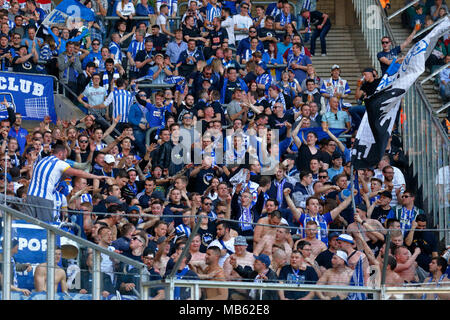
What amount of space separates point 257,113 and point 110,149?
2595mm

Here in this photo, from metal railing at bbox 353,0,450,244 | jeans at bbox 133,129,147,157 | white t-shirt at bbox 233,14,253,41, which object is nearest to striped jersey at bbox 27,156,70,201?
jeans at bbox 133,129,147,157

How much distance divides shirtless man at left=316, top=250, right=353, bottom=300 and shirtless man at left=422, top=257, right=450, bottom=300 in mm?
805

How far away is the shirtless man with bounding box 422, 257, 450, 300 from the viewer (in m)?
10.7

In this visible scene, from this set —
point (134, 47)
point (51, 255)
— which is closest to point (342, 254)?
point (51, 255)

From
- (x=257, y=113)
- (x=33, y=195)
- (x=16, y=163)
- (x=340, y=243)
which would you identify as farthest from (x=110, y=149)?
(x=340, y=243)

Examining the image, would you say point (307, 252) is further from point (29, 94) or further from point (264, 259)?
point (29, 94)

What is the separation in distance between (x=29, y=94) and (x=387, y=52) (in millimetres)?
6330

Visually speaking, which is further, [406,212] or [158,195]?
[158,195]

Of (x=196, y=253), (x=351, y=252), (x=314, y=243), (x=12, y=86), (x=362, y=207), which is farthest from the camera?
(x=12, y=86)

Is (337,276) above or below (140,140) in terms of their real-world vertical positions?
below

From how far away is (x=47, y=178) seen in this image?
1271 centimetres

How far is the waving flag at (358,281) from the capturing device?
10.4 meters

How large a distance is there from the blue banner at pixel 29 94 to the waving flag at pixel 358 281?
8784 mm

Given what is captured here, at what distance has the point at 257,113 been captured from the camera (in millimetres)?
17516
